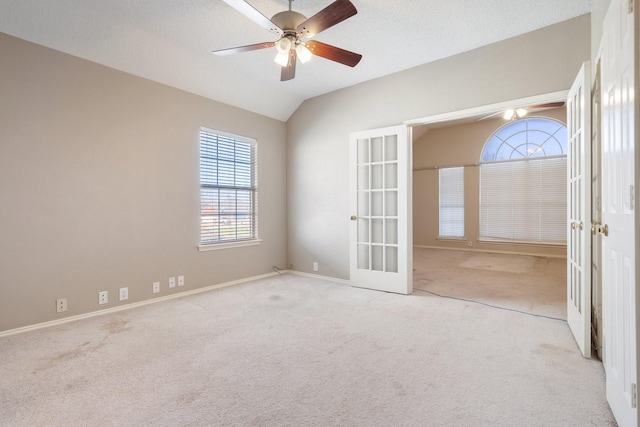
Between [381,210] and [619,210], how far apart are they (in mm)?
2756

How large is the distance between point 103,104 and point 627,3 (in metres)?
4.00

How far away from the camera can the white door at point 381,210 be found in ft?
12.7

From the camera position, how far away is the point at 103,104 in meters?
3.18

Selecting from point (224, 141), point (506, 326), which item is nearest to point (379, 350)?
point (506, 326)

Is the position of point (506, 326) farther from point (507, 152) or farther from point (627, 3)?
point (507, 152)

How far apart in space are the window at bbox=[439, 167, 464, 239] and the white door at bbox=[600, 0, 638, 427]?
629cm

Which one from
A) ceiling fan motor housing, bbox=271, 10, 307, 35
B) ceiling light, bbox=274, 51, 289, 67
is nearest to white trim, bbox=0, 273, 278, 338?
ceiling light, bbox=274, 51, 289, 67

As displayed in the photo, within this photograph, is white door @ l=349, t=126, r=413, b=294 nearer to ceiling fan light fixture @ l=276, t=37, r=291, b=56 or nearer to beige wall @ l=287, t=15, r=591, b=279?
beige wall @ l=287, t=15, r=591, b=279

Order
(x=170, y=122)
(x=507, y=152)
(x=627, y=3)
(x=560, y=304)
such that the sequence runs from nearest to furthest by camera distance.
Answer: (x=627, y=3), (x=560, y=304), (x=170, y=122), (x=507, y=152)

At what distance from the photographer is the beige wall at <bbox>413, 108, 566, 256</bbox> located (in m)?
7.23

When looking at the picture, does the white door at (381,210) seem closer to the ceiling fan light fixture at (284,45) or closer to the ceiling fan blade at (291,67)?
the ceiling fan blade at (291,67)

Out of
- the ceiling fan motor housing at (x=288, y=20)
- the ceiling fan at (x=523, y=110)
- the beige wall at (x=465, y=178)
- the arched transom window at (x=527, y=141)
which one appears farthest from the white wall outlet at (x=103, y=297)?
the arched transom window at (x=527, y=141)

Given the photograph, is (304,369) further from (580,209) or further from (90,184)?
(90,184)

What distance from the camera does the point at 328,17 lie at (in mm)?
2135
